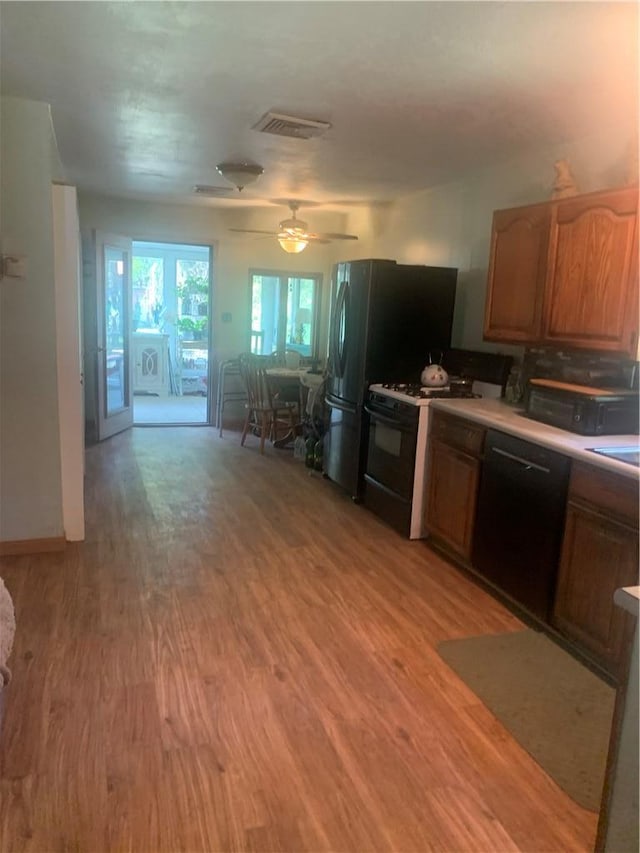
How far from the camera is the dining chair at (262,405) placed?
19.5 ft

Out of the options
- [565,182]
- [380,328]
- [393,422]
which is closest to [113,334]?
[380,328]

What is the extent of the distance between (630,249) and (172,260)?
816cm

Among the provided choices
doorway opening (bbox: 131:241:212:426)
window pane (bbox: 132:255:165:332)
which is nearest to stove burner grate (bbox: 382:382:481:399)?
doorway opening (bbox: 131:241:212:426)

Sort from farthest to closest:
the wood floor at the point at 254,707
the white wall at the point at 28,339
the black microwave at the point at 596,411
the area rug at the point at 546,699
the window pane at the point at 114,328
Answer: the window pane at the point at 114,328, the white wall at the point at 28,339, the black microwave at the point at 596,411, the area rug at the point at 546,699, the wood floor at the point at 254,707

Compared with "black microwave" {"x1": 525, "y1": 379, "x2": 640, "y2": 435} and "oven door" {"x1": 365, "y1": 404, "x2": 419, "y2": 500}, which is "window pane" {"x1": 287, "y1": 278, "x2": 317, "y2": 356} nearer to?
"oven door" {"x1": 365, "y1": 404, "x2": 419, "y2": 500}

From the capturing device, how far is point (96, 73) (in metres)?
2.66

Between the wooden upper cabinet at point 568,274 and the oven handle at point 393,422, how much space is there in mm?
694

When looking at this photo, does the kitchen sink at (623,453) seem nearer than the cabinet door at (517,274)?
Yes

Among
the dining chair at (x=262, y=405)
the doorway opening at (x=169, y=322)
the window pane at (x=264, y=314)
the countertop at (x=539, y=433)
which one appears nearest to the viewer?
the countertop at (x=539, y=433)

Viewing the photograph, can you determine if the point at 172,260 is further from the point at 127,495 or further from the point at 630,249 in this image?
the point at 630,249

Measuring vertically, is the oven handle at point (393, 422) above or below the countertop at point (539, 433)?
below

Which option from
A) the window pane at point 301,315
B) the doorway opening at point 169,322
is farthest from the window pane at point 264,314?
the doorway opening at point 169,322

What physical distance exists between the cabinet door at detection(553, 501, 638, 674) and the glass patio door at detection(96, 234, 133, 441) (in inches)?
186

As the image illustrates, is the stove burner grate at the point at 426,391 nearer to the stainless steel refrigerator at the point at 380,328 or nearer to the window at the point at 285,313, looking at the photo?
the stainless steel refrigerator at the point at 380,328
